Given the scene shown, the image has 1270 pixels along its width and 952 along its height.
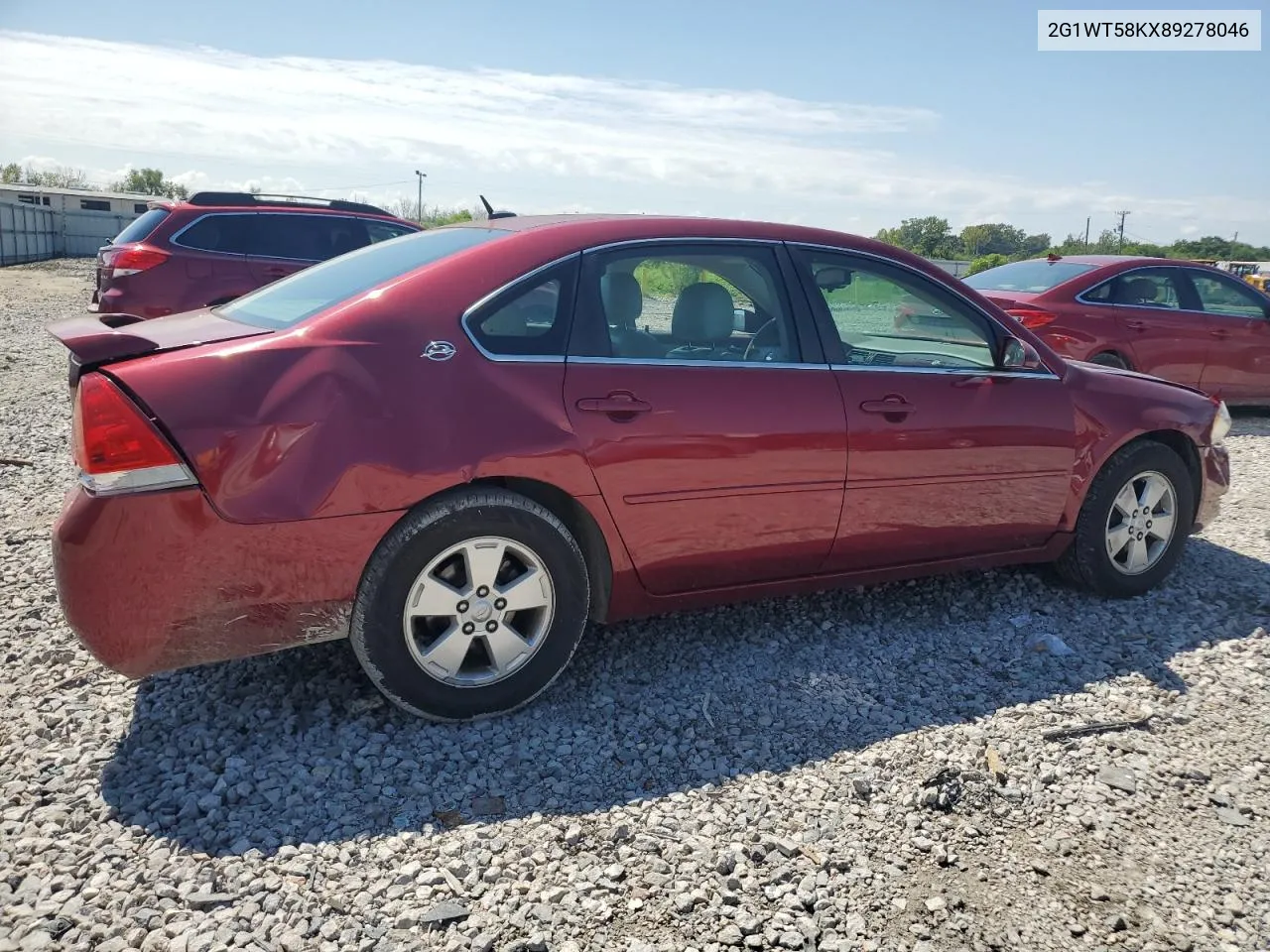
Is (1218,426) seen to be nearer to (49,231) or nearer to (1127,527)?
(1127,527)

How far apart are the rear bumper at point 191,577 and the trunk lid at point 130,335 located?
0.41 meters

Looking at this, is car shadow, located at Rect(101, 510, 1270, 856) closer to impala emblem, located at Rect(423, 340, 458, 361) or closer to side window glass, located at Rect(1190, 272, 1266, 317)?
impala emblem, located at Rect(423, 340, 458, 361)

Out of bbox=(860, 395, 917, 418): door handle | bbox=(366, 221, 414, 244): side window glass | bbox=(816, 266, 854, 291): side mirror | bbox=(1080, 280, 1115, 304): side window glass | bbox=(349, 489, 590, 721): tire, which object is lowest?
bbox=(349, 489, 590, 721): tire

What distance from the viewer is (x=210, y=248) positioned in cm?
920

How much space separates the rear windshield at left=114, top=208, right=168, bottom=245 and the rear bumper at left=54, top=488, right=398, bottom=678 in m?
7.17

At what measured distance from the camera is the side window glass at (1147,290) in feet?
29.2

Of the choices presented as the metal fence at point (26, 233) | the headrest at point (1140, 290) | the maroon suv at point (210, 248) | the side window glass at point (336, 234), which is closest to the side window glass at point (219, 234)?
the maroon suv at point (210, 248)

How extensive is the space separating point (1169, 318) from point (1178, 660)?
242 inches

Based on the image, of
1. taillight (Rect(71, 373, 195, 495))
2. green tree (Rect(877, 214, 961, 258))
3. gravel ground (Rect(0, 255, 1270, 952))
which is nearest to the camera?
gravel ground (Rect(0, 255, 1270, 952))

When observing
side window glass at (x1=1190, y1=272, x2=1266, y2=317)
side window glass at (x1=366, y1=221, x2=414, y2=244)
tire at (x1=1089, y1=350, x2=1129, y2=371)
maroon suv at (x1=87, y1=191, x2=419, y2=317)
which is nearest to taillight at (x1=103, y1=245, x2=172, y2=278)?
maroon suv at (x1=87, y1=191, x2=419, y2=317)

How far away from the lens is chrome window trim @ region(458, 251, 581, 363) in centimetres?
321

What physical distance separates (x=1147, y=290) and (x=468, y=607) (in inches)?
320

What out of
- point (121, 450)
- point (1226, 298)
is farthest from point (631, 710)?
point (1226, 298)

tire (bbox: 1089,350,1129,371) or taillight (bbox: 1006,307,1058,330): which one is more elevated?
taillight (bbox: 1006,307,1058,330)
